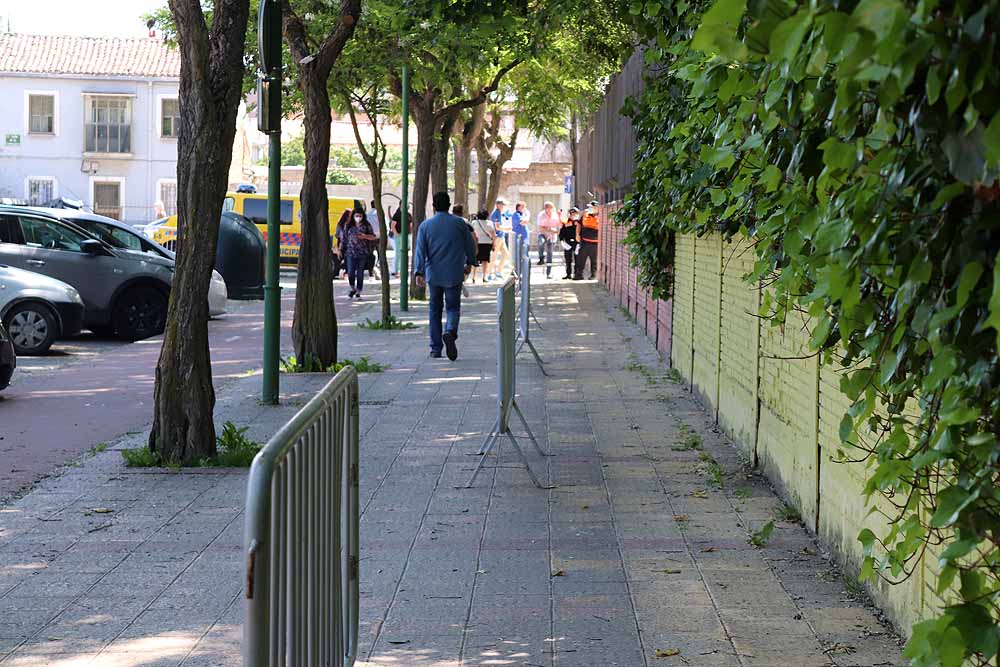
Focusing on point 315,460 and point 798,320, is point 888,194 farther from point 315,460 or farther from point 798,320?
point 798,320

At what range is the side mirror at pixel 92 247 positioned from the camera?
19.9 meters

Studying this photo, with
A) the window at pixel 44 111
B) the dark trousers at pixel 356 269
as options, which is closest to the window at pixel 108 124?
Result: the window at pixel 44 111

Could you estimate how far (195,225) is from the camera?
30.6ft

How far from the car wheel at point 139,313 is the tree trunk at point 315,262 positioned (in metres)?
6.16

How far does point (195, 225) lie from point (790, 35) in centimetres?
744

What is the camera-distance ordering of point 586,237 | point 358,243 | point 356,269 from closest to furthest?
point 358,243 < point 356,269 < point 586,237

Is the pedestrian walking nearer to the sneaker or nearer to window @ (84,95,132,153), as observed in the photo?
the sneaker

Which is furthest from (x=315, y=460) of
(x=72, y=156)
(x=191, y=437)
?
(x=72, y=156)

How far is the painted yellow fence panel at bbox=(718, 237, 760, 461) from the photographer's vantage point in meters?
9.38

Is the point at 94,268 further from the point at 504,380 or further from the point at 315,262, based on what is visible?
the point at 504,380

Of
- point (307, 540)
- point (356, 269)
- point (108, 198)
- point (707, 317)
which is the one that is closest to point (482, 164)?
point (356, 269)

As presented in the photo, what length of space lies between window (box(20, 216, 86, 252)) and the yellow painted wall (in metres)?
9.79

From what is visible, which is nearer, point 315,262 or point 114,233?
point 315,262

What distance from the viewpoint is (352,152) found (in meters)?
86.8
